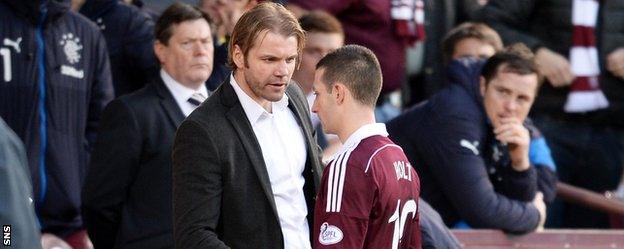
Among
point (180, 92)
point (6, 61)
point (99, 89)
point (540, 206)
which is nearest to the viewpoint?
point (180, 92)

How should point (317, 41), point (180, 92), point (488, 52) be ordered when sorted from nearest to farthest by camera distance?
point (180, 92) < point (317, 41) < point (488, 52)

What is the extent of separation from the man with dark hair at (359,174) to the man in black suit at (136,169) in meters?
1.13

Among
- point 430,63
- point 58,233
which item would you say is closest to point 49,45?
point 58,233

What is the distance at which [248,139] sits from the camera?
5129 mm

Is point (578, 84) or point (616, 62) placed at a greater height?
point (616, 62)

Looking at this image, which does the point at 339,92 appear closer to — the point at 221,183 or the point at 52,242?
the point at 221,183

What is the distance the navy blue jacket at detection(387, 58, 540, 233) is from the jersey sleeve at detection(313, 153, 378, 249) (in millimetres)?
2188

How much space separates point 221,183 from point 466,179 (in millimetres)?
2302

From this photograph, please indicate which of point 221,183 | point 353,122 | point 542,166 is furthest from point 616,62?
point 221,183

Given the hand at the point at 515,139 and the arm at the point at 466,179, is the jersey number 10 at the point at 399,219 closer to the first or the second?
the arm at the point at 466,179

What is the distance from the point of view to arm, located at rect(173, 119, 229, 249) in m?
5.01

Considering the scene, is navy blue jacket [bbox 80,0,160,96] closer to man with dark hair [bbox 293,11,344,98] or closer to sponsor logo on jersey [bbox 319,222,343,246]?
man with dark hair [bbox 293,11,344,98]

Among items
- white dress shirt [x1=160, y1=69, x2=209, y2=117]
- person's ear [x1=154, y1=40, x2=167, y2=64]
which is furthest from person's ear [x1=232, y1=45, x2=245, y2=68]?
person's ear [x1=154, y1=40, x2=167, y2=64]

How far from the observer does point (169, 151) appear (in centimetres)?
624
